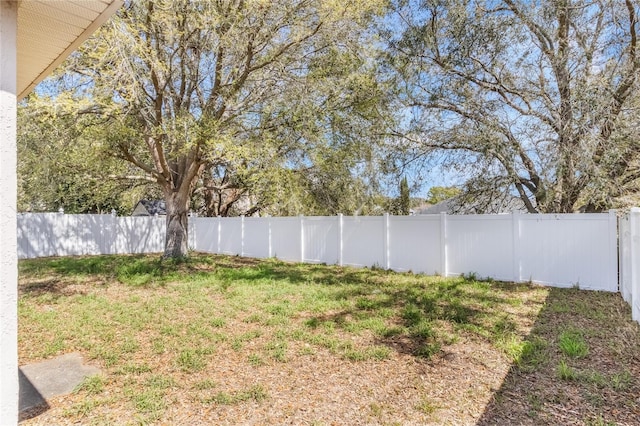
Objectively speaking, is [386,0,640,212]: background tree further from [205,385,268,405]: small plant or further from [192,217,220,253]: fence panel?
[192,217,220,253]: fence panel

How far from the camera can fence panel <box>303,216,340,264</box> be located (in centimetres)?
1023

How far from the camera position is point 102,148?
26.0 feet

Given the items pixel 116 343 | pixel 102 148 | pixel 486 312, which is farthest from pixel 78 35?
pixel 102 148

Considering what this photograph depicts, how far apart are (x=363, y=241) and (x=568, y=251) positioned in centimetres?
448

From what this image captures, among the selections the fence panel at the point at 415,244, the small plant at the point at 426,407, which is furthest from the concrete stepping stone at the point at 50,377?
the fence panel at the point at 415,244

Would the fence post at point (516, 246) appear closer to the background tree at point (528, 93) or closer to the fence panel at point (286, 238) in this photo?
the background tree at point (528, 93)

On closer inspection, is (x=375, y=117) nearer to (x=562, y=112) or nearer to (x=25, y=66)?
(x=562, y=112)

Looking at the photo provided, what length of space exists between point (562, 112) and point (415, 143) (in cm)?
282

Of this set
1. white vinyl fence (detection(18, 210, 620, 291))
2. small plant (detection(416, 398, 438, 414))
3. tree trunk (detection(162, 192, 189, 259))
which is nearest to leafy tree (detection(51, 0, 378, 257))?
tree trunk (detection(162, 192, 189, 259))

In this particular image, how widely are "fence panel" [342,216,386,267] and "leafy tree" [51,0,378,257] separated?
354 cm

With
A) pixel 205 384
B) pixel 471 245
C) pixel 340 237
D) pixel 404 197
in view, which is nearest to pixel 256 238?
pixel 340 237

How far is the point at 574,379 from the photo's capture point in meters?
3.23

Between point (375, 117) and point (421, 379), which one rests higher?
point (375, 117)

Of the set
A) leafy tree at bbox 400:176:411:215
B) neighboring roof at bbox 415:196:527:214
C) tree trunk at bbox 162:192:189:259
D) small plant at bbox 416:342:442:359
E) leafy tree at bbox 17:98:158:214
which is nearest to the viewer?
small plant at bbox 416:342:442:359
